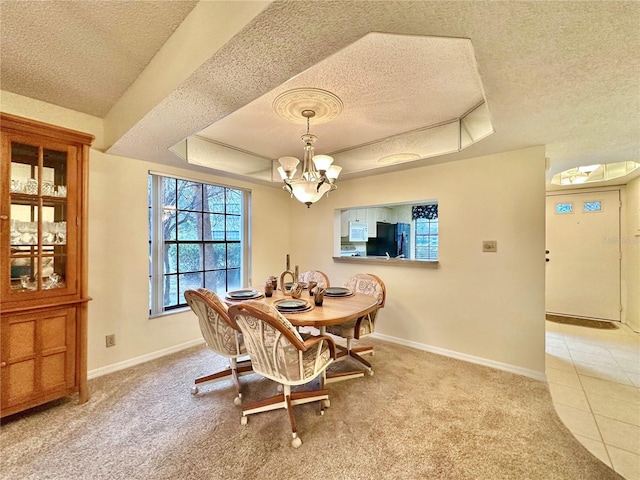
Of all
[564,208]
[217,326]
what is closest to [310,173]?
[217,326]

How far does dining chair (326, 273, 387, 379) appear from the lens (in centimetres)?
261

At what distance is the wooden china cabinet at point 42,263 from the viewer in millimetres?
1834

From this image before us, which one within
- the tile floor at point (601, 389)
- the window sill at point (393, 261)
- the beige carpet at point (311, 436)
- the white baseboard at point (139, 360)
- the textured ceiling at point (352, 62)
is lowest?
the tile floor at point (601, 389)

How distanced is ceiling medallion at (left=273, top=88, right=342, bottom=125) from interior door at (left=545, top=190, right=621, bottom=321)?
467cm

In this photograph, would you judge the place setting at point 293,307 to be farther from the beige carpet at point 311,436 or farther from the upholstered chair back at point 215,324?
the beige carpet at point 311,436

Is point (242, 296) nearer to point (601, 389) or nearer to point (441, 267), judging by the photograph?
point (441, 267)

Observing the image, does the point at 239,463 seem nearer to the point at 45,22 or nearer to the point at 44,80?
the point at 45,22

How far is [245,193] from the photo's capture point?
3.96m

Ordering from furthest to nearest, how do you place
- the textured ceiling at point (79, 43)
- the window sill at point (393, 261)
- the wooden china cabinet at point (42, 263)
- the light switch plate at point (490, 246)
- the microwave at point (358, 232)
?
the microwave at point (358, 232) → the window sill at point (393, 261) → the light switch plate at point (490, 246) → the wooden china cabinet at point (42, 263) → the textured ceiling at point (79, 43)

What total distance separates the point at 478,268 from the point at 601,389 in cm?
139

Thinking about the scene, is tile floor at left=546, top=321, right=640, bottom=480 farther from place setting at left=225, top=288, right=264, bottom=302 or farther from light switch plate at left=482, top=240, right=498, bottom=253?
place setting at left=225, top=288, right=264, bottom=302

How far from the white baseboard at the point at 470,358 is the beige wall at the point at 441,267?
15mm

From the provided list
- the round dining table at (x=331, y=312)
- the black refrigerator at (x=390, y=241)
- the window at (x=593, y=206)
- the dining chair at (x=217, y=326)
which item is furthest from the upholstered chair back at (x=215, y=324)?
the window at (x=593, y=206)

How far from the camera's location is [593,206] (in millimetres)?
4332
